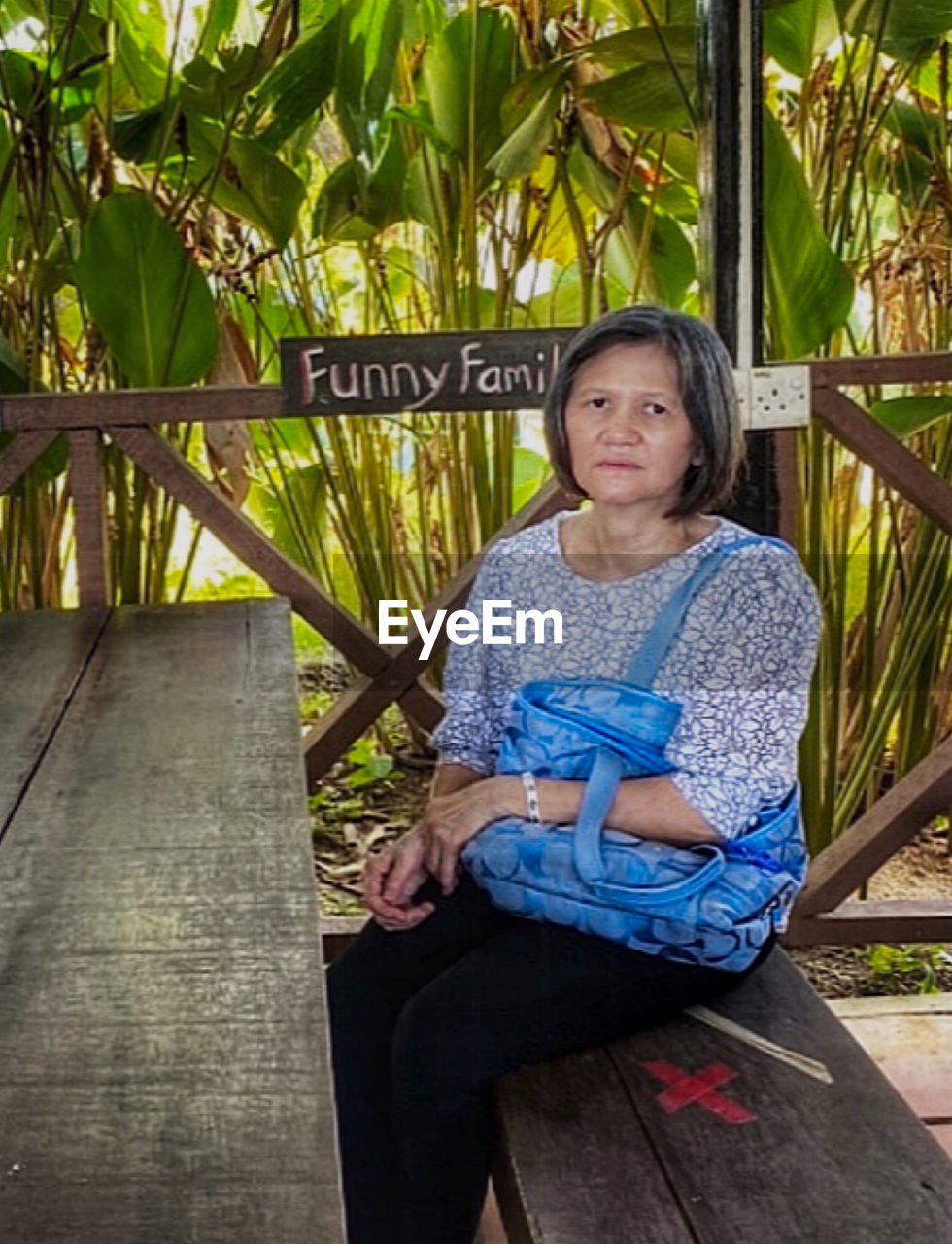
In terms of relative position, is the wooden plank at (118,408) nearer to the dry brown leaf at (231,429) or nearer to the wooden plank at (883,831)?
the dry brown leaf at (231,429)

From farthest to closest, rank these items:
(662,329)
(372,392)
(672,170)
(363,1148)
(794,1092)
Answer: (672,170)
(372,392)
(662,329)
(363,1148)
(794,1092)

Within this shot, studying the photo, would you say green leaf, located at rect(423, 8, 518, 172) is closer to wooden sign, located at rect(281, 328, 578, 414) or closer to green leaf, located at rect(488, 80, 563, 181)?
green leaf, located at rect(488, 80, 563, 181)

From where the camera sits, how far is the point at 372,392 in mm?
1812

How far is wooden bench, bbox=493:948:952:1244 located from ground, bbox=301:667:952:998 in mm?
1096

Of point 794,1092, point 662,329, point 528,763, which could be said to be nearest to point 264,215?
point 662,329

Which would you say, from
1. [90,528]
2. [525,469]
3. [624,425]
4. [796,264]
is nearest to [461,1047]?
[624,425]

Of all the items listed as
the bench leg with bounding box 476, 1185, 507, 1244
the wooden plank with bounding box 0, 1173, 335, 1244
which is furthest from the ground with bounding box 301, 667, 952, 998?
the wooden plank with bounding box 0, 1173, 335, 1244

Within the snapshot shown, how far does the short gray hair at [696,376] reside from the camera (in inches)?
54.1

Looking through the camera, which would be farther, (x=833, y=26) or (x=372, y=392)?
(x=833, y=26)

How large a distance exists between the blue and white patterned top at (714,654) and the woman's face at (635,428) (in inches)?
2.5

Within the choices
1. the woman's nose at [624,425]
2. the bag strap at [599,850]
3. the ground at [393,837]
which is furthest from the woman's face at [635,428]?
the ground at [393,837]

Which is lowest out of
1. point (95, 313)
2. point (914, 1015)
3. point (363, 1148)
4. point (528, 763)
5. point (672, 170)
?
point (914, 1015)

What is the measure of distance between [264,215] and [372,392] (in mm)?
461

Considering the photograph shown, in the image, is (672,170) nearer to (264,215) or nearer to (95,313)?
(264,215)
